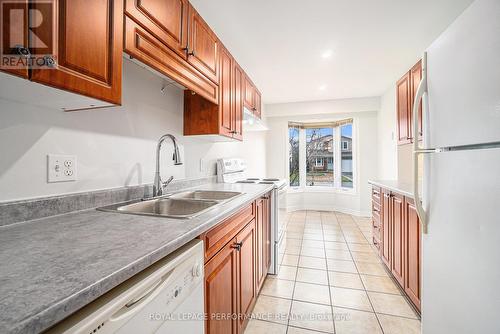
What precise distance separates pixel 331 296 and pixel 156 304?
179 cm

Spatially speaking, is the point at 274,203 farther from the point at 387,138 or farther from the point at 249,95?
the point at 387,138

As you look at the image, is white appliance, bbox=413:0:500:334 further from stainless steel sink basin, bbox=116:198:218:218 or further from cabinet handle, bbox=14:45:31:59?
cabinet handle, bbox=14:45:31:59

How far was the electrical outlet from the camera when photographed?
0.96 metres

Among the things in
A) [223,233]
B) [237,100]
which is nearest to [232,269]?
[223,233]

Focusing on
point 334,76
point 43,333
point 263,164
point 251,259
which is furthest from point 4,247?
point 263,164

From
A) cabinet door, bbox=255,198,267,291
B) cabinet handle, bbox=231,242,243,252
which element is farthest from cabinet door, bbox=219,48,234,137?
cabinet handle, bbox=231,242,243,252

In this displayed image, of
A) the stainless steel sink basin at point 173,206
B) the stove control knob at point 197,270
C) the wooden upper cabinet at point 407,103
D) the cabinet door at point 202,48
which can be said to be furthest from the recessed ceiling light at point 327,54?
the stove control knob at point 197,270

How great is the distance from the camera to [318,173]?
5.28m

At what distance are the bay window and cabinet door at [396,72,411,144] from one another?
7.39 feet

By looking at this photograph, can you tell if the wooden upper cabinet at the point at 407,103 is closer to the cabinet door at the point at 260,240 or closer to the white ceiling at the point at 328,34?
the white ceiling at the point at 328,34

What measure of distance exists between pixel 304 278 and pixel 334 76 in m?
2.78

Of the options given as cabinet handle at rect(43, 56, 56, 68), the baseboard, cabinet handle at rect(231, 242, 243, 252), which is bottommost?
the baseboard

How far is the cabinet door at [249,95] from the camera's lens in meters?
2.69

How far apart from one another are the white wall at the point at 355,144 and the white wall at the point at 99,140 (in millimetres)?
3245
